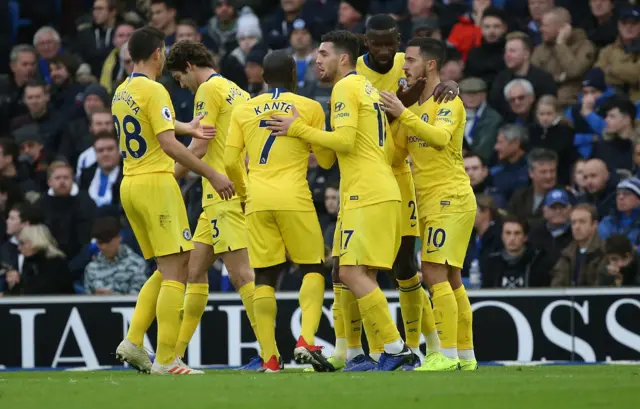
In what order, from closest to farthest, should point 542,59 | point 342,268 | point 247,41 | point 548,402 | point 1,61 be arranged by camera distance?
point 548,402, point 342,268, point 542,59, point 247,41, point 1,61

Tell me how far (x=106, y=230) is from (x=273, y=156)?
4.67 meters

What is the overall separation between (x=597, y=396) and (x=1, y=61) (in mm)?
14489

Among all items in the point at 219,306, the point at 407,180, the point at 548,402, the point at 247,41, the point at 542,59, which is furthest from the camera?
the point at 247,41

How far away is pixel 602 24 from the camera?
58.6 ft

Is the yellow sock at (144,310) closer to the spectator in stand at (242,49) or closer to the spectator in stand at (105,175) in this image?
the spectator in stand at (105,175)

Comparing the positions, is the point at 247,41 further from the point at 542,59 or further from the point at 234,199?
the point at 234,199

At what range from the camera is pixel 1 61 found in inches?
827

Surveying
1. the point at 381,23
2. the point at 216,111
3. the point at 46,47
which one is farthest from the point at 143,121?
the point at 46,47

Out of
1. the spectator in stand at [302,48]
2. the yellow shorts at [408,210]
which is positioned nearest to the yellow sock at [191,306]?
the yellow shorts at [408,210]

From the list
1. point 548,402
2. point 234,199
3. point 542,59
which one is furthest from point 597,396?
point 542,59

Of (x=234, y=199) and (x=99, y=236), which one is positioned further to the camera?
(x=99, y=236)

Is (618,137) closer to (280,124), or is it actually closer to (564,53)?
(564,53)

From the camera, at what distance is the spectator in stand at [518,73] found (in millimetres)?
16984

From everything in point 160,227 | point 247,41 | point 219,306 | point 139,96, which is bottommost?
point 219,306
